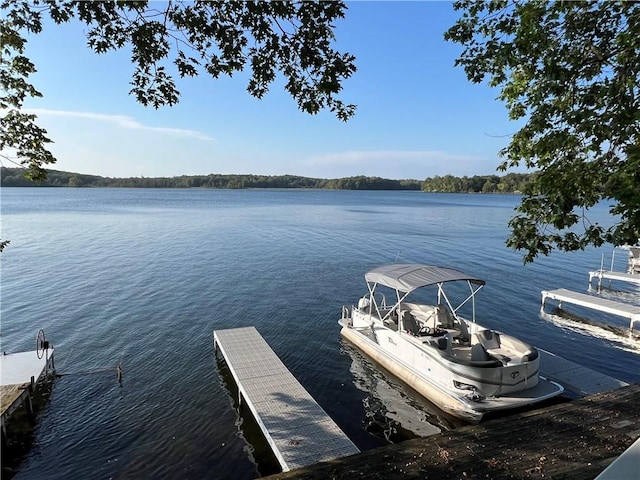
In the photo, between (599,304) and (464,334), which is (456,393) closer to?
(464,334)

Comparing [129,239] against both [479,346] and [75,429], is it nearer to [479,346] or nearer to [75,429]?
[75,429]

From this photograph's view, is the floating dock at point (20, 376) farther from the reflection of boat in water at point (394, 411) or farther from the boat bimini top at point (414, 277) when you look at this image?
the boat bimini top at point (414, 277)

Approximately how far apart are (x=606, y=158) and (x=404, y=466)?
6.01 meters

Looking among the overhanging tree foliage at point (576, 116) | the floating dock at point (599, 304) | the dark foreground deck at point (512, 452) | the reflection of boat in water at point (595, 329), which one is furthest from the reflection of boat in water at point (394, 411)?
the floating dock at point (599, 304)

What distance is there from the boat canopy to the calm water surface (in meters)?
3.31

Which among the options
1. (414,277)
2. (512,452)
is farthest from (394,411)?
(512,452)

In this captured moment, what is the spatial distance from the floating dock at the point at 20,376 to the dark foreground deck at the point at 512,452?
8818 mm

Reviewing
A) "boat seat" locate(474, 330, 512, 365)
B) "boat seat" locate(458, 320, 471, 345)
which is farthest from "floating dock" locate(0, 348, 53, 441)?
"boat seat" locate(474, 330, 512, 365)

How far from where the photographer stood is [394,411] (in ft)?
38.6

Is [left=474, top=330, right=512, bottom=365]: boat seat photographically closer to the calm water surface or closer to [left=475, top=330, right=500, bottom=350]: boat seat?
[left=475, top=330, right=500, bottom=350]: boat seat

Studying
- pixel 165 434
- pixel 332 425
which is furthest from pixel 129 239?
pixel 332 425

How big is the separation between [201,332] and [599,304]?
2006 centimetres

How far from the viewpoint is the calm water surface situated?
404 inches

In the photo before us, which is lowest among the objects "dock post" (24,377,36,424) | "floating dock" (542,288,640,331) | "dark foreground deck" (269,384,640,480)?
"dock post" (24,377,36,424)
